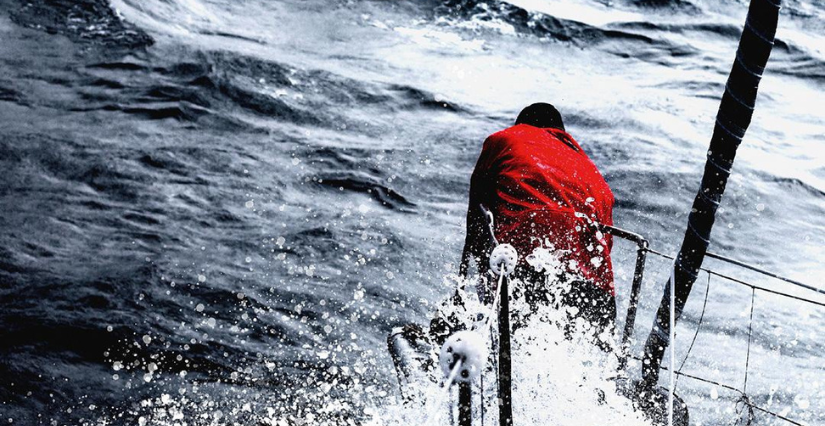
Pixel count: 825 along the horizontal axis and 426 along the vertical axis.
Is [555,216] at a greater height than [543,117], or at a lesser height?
lesser

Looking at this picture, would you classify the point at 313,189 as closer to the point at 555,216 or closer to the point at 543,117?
the point at 543,117

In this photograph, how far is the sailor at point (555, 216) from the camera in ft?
11.9

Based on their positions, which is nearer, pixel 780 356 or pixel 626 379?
pixel 626 379

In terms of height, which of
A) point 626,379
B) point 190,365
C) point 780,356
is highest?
point 626,379

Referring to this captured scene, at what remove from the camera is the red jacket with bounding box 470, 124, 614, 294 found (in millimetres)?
3639

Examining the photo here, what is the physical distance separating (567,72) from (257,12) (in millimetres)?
6932

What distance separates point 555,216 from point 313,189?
644 centimetres

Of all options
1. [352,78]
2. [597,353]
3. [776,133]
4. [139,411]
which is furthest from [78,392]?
[776,133]

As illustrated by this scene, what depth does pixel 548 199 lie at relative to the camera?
12.2 ft

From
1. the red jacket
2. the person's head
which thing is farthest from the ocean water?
the person's head

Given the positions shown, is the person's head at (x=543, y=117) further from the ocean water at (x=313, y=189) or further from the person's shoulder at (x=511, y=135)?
the ocean water at (x=313, y=189)

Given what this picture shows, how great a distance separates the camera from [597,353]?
3.73m

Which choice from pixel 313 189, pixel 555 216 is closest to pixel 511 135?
pixel 555 216

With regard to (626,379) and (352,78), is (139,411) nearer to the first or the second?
(626,379)
